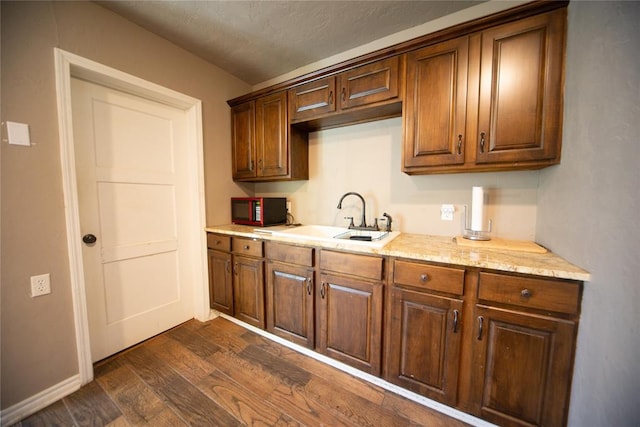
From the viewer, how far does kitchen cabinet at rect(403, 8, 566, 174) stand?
1.17 metres

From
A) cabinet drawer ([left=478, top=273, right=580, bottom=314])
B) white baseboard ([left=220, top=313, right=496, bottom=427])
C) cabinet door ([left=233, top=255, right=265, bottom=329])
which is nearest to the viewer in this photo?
cabinet drawer ([left=478, top=273, right=580, bottom=314])

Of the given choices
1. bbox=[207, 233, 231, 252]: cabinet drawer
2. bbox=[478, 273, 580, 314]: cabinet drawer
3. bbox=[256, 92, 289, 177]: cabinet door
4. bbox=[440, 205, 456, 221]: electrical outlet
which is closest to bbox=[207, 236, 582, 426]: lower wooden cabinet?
bbox=[478, 273, 580, 314]: cabinet drawer

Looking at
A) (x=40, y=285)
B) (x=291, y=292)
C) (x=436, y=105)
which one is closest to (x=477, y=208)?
(x=436, y=105)

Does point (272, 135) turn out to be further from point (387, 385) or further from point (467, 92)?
point (387, 385)

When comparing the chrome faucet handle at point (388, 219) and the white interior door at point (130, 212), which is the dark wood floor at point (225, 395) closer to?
the white interior door at point (130, 212)

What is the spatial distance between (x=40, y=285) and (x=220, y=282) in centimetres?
113

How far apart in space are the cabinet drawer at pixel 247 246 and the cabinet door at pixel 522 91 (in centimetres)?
171

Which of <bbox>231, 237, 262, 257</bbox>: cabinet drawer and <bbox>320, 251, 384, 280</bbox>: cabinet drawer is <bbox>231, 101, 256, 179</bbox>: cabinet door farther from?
<bbox>320, 251, 384, 280</bbox>: cabinet drawer

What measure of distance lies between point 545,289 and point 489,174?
2.89 feet

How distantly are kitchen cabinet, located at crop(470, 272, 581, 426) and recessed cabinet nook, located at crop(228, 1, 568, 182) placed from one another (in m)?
0.72

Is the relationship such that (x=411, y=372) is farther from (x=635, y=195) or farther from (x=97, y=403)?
(x=97, y=403)

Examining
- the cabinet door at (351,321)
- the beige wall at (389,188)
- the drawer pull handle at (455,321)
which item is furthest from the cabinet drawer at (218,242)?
the drawer pull handle at (455,321)

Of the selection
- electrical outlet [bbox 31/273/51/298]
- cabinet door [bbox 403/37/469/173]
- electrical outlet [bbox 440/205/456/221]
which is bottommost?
electrical outlet [bbox 31/273/51/298]

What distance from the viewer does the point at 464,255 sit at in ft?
3.91
